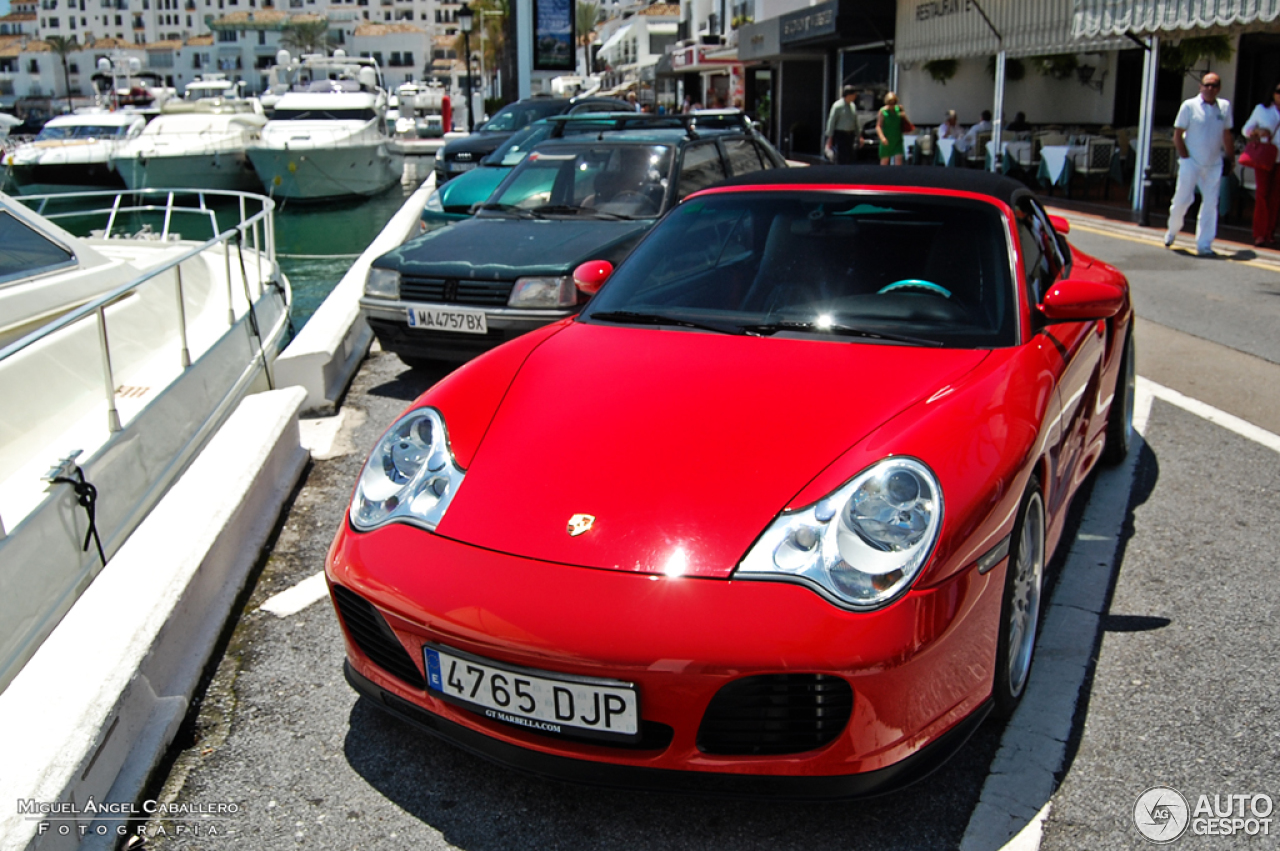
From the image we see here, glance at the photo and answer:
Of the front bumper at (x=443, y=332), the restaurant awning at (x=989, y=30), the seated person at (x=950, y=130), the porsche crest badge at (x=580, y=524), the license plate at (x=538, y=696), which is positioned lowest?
the license plate at (x=538, y=696)

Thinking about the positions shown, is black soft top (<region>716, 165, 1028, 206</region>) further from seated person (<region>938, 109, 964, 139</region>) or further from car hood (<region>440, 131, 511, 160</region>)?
seated person (<region>938, 109, 964, 139</region>)

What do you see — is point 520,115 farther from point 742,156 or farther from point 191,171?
point 742,156

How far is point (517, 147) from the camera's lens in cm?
1277

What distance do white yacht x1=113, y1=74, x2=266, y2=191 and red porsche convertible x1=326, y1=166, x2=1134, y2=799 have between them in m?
25.2

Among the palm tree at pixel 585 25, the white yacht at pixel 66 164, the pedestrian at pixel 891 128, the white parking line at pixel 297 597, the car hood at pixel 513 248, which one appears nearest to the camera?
the white parking line at pixel 297 597

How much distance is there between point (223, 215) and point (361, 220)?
3396 mm

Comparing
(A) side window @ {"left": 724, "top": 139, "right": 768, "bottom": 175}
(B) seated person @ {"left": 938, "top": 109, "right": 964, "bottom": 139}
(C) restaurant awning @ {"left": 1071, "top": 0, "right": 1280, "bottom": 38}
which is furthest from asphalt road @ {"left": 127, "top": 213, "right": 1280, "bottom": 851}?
(B) seated person @ {"left": 938, "top": 109, "right": 964, "bottom": 139}

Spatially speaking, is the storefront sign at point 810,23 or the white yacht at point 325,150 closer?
the storefront sign at point 810,23

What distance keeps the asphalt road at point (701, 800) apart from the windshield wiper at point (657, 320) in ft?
4.33

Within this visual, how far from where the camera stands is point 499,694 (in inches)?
94.0

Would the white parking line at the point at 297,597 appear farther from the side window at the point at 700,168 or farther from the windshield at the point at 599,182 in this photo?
the side window at the point at 700,168

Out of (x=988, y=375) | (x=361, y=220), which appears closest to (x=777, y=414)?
(x=988, y=375)

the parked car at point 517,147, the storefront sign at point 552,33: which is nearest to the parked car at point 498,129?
the parked car at point 517,147

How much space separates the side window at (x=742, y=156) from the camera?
7820 millimetres
